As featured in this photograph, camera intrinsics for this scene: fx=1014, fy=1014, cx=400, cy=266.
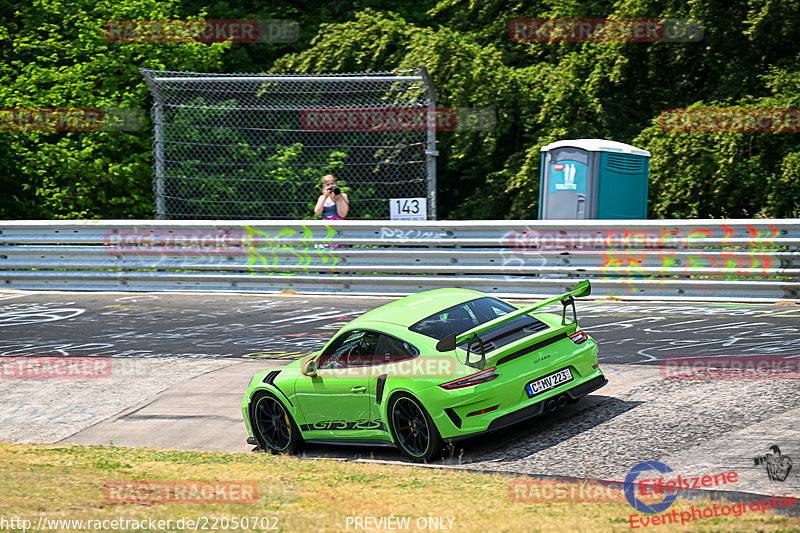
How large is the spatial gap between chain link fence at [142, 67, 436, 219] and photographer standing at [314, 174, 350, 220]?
3.04 feet

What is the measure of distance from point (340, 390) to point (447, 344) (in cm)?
118

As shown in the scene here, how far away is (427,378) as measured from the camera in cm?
810

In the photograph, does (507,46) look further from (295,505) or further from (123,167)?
(295,505)

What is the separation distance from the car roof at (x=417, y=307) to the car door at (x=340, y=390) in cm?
22

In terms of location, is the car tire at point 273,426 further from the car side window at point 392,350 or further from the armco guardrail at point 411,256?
the armco guardrail at point 411,256

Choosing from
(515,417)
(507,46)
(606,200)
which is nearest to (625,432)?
(515,417)

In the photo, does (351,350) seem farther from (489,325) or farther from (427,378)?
(489,325)

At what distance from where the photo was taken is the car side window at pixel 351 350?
870 centimetres
